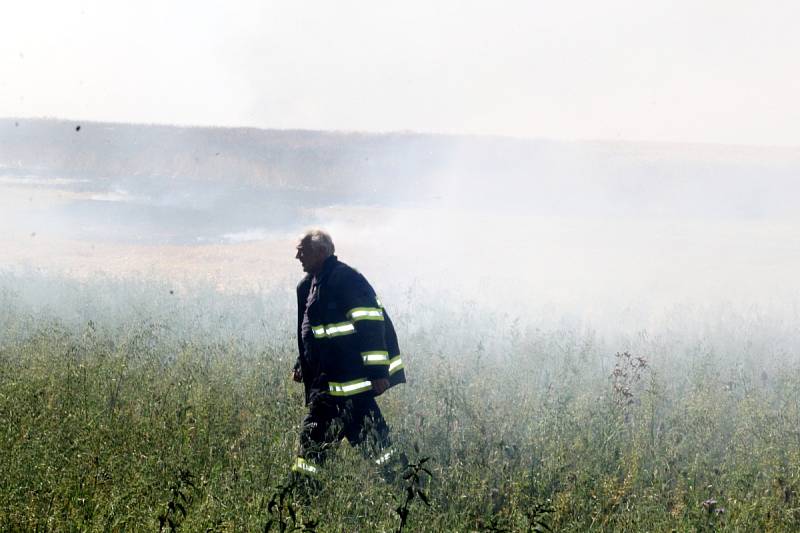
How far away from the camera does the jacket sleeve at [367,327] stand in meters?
5.04

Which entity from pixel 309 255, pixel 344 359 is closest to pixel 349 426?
pixel 344 359

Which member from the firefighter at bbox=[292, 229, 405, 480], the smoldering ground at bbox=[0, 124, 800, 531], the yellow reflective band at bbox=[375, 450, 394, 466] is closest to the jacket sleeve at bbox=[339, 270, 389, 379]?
the firefighter at bbox=[292, 229, 405, 480]

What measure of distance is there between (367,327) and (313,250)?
1.88 ft

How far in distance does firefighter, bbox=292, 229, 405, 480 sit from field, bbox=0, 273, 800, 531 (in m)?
0.17

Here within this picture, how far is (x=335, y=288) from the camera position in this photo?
510 centimetres

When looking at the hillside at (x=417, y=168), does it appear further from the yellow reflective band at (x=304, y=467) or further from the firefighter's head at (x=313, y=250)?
the yellow reflective band at (x=304, y=467)

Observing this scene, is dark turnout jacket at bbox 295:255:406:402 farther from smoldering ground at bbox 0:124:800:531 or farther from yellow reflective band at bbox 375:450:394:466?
smoldering ground at bbox 0:124:800:531

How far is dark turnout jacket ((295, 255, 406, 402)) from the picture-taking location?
5.05 m

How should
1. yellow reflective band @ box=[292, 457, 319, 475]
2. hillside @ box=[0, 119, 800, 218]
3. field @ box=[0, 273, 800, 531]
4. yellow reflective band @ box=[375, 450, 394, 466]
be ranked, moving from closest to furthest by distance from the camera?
field @ box=[0, 273, 800, 531] < yellow reflective band @ box=[292, 457, 319, 475] < yellow reflective band @ box=[375, 450, 394, 466] < hillside @ box=[0, 119, 800, 218]

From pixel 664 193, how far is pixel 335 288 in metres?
22.6

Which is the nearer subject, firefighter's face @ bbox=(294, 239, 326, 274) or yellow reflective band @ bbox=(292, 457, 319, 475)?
yellow reflective band @ bbox=(292, 457, 319, 475)

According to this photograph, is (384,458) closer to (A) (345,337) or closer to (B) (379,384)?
(B) (379,384)

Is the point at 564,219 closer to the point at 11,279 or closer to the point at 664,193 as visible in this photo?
the point at 664,193

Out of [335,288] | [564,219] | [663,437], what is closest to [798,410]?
→ [663,437]
